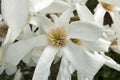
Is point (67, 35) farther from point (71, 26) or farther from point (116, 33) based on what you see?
point (116, 33)

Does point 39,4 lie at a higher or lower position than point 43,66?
higher

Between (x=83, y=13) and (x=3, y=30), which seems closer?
(x=83, y=13)

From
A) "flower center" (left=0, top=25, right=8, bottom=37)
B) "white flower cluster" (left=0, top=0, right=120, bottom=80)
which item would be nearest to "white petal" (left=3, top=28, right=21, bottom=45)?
"white flower cluster" (left=0, top=0, right=120, bottom=80)

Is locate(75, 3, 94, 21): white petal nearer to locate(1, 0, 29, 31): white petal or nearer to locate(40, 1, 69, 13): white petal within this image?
locate(40, 1, 69, 13): white petal

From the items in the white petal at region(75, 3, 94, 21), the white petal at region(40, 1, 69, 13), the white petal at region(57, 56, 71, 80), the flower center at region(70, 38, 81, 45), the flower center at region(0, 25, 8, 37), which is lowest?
the white petal at region(57, 56, 71, 80)

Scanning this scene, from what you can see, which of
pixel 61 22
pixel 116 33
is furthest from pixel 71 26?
pixel 116 33

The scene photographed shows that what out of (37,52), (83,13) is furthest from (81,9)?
(37,52)

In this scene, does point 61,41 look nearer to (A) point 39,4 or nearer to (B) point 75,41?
(B) point 75,41
